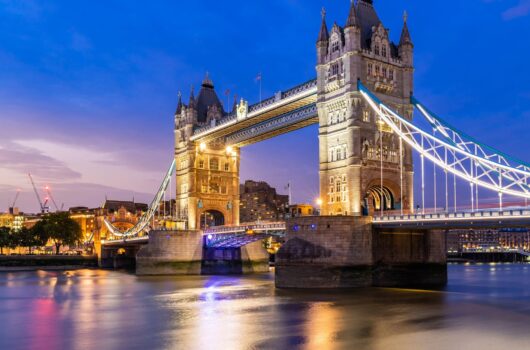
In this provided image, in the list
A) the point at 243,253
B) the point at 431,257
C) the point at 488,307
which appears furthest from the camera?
the point at 243,253

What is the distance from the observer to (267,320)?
2847 centimetres

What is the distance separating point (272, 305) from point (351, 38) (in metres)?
23.2

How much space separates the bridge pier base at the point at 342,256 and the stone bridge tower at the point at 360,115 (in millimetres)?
4050

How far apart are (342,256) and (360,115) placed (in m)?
12.0

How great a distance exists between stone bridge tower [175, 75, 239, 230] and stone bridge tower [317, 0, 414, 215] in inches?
1033

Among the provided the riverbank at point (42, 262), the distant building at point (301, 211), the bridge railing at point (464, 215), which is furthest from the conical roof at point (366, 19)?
the riverbank at point (42, 262)

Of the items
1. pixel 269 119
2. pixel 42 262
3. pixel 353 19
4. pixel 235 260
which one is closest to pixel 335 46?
pixel 353 19

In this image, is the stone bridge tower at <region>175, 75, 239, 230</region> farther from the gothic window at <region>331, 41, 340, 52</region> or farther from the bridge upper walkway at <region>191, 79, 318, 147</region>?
the gothic window at <region>331, 41, 340, 52</region>

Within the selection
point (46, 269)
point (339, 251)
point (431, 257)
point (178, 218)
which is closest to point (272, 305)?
point (339, 251)

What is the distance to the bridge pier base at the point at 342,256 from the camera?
40.8m

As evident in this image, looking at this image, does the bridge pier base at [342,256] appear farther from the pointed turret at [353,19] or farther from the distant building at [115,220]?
the distant building at [115,220]

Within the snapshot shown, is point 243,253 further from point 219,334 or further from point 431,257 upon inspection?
point 219,334

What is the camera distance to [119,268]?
315 feet

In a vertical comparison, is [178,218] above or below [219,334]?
above
